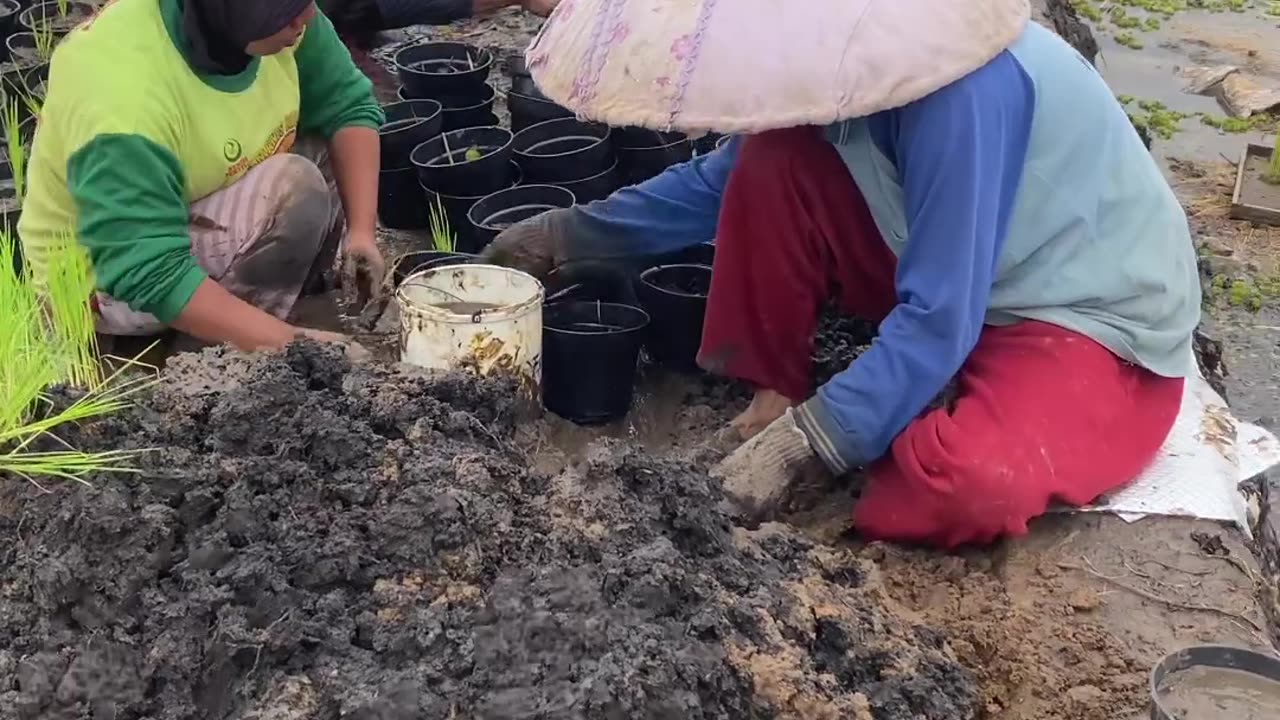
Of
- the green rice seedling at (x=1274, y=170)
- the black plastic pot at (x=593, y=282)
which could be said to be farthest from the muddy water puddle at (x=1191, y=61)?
the black plastic pot at (x=593, y=282)

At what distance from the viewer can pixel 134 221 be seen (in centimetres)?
248

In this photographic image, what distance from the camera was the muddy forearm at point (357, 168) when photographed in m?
3.25

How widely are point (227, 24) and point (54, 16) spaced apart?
10.5ft

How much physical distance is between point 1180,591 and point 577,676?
1.20 meters

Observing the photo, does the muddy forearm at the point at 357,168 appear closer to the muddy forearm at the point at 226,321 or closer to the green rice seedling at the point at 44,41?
the muddy forearm at the point at 226,321

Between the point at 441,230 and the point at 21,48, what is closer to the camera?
the point at 441,230

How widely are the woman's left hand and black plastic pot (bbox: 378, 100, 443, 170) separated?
1.84ft

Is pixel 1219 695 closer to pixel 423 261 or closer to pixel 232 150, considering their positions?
pixel 423 261

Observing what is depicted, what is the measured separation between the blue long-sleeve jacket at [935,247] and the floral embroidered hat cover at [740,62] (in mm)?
170

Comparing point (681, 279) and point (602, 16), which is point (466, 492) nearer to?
point (602, 16)

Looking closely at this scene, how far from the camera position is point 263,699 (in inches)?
63.4

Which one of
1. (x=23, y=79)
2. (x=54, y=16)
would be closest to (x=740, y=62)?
(x=23, y=79)

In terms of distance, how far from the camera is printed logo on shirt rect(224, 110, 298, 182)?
285 centimetres

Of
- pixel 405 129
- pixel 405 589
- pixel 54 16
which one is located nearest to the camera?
pixel 405 589
